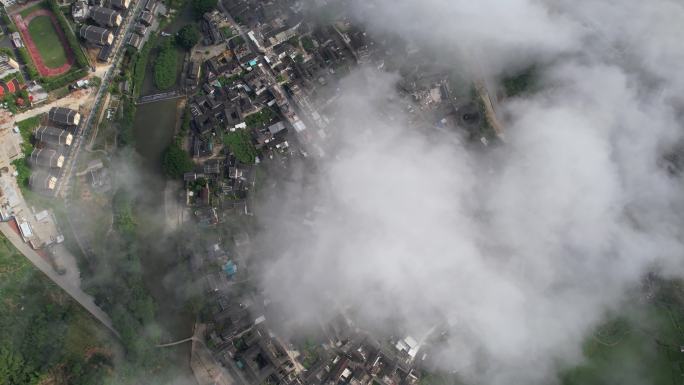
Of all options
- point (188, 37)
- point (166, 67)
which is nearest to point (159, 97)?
point (166, 67)

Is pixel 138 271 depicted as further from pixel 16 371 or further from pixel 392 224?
pixel 392 224

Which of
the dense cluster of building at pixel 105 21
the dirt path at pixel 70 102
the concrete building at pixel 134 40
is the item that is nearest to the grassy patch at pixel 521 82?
the dense cluster of building at pixel 105 21

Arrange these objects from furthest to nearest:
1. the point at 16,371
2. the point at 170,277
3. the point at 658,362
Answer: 1. the point at 170,277
2. the point at 658,362
3. the point at 16,371

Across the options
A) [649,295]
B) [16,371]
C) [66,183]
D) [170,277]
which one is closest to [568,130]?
[649,295]

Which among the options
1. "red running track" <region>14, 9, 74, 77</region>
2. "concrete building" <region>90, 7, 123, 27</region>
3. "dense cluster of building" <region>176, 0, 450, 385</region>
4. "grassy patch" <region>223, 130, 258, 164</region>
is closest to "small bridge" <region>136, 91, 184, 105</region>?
"dense cluster of building" <region>176, 0, 450, 385</region>

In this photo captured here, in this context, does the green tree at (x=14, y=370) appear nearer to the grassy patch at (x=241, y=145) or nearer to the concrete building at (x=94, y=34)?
the grassy patch at (x=241, y=145)

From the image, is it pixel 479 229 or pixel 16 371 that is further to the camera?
pixel 479 229

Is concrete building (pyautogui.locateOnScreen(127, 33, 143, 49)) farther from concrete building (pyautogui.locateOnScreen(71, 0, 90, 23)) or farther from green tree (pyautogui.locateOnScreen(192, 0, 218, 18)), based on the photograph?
green tree (pyautogui.locateOnScreen(192, 0, 218, 18))
